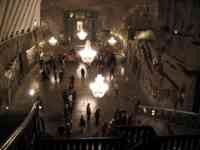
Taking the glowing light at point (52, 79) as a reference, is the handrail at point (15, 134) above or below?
above

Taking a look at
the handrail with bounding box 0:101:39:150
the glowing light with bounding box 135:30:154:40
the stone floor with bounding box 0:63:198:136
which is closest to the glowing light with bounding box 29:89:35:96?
the stone floor with bounding box 0:63:198:136

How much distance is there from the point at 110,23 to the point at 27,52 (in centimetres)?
1247

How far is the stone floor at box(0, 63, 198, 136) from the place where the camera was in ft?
34.6

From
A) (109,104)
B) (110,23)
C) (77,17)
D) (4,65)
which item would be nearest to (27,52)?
(4,65)

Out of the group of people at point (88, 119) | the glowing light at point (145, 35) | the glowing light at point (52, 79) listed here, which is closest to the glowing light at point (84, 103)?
the group of people at point (88, 119)

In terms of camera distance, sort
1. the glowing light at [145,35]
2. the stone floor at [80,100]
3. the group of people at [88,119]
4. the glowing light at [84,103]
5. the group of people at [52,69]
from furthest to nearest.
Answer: the glowing light at [145,35], the group of people at [52,69], the glowing light at [84,103], the stone floor at [80,100], the group of people at [88,119]

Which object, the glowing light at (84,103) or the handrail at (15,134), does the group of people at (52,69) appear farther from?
the handrail at (15,134)

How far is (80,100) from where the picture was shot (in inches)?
522

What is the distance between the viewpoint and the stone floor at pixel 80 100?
10.6 m

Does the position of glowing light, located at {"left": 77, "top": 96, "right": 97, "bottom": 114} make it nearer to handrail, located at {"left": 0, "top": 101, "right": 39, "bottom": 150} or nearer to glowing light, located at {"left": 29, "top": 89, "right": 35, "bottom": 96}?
glowing light, located at {"left": 29, "top": 89, "right": 35, "bottom": 96}

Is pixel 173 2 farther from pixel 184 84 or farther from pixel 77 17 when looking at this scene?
pixel 77 17

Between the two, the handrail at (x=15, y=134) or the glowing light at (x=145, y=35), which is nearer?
the handrail at (x=15, y=134)

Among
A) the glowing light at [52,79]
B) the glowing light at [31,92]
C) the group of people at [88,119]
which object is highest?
the glowing light at [52,79]

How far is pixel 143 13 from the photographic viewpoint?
75.2 feet
